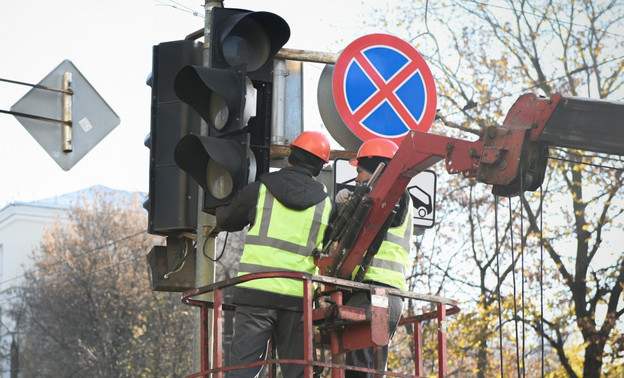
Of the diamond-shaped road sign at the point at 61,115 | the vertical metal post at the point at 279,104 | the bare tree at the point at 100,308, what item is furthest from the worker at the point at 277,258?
the bare tree at the point at 100,308

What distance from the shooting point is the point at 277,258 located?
7.06m

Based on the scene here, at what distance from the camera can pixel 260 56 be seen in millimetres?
8367

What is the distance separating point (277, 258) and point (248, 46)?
6.91ft

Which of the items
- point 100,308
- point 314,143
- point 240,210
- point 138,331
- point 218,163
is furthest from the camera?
point 100,308

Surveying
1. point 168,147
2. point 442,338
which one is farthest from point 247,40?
point 442,338

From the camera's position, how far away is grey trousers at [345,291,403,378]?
7242 millimetres

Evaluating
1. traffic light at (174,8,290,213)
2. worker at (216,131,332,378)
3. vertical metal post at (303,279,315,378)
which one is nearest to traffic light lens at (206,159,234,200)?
traffic light at (174,8,290,213)

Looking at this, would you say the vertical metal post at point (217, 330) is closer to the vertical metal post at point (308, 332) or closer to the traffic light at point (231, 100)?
the vertical metal post at point (308, 332)

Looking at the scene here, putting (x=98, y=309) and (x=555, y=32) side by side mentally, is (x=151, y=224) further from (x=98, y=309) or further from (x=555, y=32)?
(x=98, y=309)

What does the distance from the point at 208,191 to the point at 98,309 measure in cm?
4162

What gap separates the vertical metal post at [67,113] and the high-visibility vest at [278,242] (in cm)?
416

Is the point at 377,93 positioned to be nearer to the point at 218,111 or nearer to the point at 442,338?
the point at 218,111

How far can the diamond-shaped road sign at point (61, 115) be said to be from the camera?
10766 millimetres

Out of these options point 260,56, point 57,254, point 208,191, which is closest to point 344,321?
point 208,191
